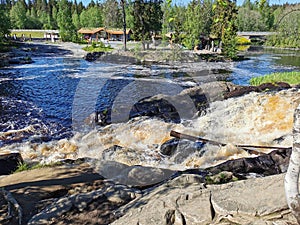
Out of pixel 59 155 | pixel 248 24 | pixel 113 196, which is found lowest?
pixel 59 155

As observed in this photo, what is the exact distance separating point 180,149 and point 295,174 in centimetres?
644

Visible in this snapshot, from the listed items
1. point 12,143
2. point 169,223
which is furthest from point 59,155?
point 169,223

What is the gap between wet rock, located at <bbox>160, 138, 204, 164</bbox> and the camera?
9.18 m

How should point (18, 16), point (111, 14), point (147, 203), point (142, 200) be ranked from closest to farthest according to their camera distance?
1. point (147, 203)
2. point (142, 200)
3. point (111, 14)
4. point (18, 16)

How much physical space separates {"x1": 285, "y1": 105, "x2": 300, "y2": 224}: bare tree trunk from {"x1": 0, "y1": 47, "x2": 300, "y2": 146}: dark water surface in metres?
9.99

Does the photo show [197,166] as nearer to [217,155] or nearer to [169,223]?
[217,155]

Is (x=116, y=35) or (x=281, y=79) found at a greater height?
(x=116, y=35)

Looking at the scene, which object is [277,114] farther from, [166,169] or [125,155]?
[125,155]

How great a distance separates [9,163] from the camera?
836 cm

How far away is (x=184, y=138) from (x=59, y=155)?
4.52 m

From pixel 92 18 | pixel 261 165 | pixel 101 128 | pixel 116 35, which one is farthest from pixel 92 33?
pixel 261 165

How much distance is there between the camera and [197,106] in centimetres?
1457

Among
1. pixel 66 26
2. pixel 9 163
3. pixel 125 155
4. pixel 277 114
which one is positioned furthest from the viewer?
pixel 66 26

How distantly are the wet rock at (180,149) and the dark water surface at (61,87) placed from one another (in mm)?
4619
